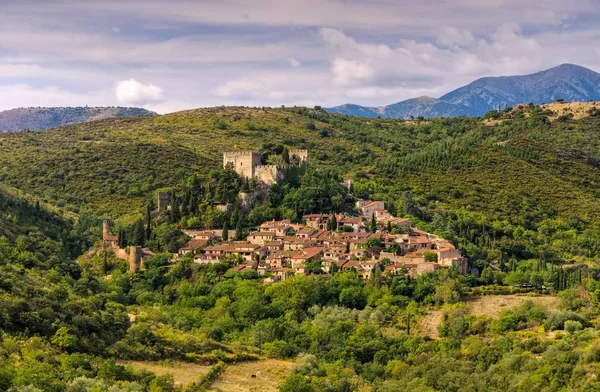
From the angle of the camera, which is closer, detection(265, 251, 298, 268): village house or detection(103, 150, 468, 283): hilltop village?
detection(103, 150, 468, 283): hilltop village

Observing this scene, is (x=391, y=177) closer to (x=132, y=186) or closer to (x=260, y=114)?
(x=132, y=186)

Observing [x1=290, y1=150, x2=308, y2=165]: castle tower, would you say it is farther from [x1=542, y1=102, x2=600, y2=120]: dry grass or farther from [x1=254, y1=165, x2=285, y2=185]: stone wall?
[x1=542, y1=102, x2=600, y2=120]: dry grass

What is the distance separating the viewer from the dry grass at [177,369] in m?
38.7

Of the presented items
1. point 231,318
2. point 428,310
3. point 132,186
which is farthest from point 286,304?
point 132,186

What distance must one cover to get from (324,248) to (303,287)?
7540 millimetres

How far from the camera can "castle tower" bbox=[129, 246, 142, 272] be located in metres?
59.7

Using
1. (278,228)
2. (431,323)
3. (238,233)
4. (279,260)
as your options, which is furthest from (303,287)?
(278,228)

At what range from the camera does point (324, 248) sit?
6044 cm

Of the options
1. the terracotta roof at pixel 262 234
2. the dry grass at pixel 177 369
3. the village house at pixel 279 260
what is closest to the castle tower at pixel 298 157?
the terracotta roof at pixel 262 234

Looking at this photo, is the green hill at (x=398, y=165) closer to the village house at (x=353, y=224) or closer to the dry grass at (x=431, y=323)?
the village house at (x=353, y=224)

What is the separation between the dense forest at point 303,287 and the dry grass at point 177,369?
0.64 metres

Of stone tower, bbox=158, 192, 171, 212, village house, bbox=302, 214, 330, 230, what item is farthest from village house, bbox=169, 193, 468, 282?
stone tower, bbox=158, 192, 171, 212

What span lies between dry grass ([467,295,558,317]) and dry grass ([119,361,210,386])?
19.2 metres

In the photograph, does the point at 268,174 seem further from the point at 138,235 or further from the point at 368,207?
the point at 138,235
